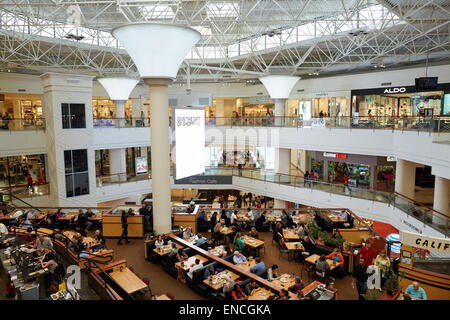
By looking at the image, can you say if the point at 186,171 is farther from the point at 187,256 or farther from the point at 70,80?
the point at 70,80

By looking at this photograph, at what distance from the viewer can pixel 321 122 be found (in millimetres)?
21703

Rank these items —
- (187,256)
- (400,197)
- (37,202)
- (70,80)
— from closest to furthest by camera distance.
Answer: (187,256), (400,197), (70,80), (37,202)

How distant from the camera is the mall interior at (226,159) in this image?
9.08 meters

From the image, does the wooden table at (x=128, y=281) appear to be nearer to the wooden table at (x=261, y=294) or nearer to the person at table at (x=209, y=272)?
the person at table at (x=209, y=272)

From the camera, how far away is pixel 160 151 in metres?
A: 11.8

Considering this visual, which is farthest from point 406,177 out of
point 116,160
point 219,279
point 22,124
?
point 22,124

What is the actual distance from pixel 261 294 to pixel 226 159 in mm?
23404

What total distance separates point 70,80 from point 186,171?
1167 centimetres

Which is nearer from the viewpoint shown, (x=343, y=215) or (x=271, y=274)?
(x=271, y=274)

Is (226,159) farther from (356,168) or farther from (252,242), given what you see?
(252,242)

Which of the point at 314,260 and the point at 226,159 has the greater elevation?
the point at 226,159

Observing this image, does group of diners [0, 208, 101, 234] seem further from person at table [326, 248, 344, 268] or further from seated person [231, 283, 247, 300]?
person at table [326, 248, 344, 268]

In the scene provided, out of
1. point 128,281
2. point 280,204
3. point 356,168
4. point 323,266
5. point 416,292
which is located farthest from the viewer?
point 280,204
